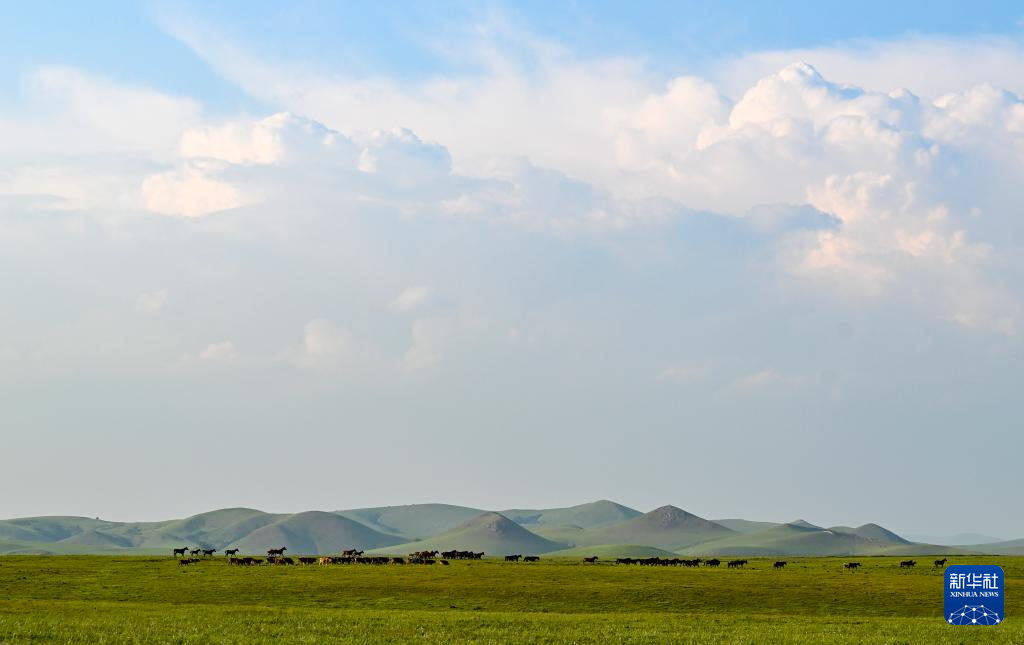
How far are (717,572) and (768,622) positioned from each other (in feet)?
139

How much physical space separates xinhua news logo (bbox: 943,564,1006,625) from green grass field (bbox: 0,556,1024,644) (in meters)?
1.29

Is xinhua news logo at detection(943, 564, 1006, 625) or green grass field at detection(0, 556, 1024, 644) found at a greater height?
xinhua news logo at detection(943, 564, 1006, 625)

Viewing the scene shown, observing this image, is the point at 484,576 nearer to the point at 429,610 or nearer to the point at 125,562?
the point at 429,610

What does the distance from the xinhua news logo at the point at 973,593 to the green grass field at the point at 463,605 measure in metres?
1.29

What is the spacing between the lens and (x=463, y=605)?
71562 mm

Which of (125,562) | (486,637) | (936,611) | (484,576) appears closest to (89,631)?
(486,637)

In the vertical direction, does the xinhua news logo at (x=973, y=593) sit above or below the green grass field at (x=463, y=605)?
above

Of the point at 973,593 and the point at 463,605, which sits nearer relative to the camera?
the point at 973,593

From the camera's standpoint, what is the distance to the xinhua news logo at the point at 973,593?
160 feet

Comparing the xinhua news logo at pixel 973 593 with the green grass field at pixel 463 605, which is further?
the green grass field at pixel 463 605

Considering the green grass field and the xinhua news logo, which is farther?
the green grass field

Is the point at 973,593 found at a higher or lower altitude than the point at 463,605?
higher

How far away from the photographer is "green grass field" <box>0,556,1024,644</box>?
4962cm

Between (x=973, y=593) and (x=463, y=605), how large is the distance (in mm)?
33164
